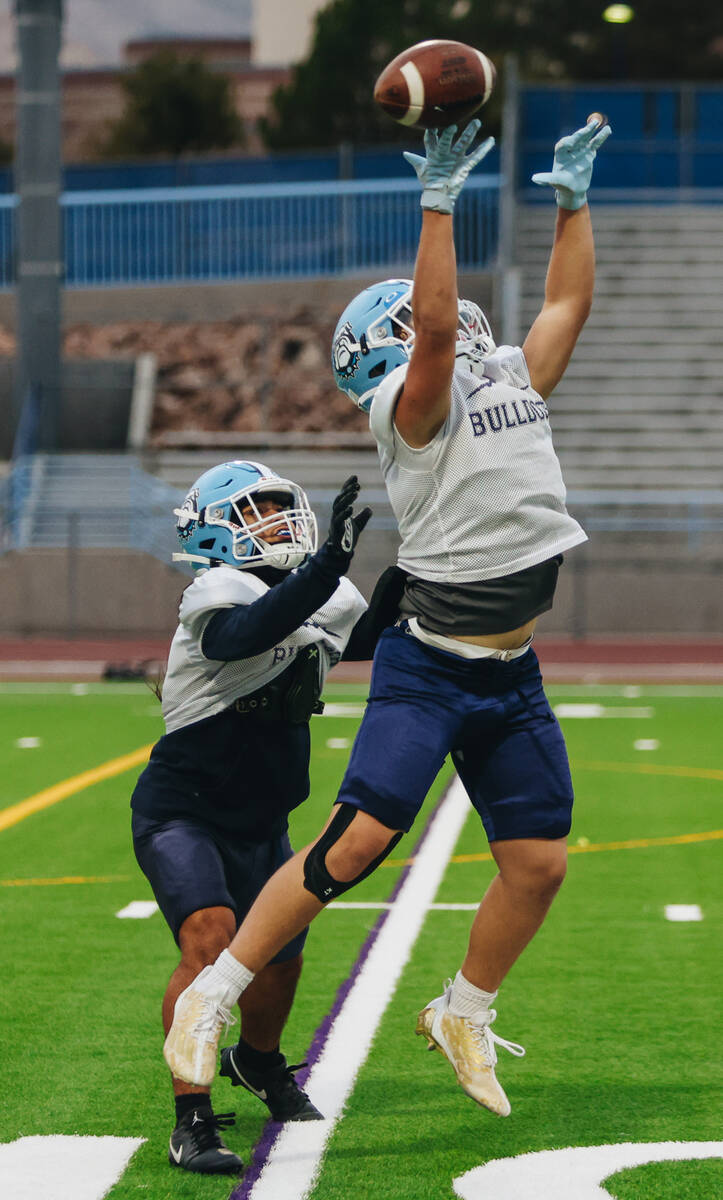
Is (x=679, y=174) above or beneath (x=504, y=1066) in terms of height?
above

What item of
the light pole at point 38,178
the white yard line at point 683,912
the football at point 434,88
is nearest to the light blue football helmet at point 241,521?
the football at point 434,88

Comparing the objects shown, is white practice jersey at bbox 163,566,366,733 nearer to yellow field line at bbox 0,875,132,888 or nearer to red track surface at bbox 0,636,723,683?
yellow field line at bbox 0,875,132,888

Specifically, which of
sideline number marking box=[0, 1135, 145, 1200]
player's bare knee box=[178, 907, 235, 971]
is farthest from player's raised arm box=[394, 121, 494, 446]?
sideline number marking box=[0, 1135, 145, 1200]

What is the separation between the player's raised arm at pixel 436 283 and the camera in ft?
13.8

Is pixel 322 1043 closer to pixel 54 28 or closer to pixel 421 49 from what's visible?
pixel 421 49

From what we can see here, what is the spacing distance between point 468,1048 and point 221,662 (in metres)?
1.10

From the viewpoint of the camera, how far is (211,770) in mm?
4598

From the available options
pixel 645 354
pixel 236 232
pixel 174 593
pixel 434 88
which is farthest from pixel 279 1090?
pixel 236 232

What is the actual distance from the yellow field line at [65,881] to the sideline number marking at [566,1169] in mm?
3935

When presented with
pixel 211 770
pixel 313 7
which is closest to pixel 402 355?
pixel 211 770

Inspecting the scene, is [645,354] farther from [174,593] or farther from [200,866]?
[200,866]

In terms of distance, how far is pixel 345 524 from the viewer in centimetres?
433

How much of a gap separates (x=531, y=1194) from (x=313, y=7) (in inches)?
3236

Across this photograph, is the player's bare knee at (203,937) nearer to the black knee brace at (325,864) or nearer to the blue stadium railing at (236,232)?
the black knee brace at (325,864)
